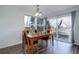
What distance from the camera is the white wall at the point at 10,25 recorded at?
67.2 inches

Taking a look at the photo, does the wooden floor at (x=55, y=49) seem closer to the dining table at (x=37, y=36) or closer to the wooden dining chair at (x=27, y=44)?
the wooden dining chair at (x=27, y=44)

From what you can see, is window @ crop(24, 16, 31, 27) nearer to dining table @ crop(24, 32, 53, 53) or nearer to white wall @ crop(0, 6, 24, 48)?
white wall @ crop(0, 6, 24, 48)

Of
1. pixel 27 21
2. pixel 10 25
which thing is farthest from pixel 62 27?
pixel 10 25

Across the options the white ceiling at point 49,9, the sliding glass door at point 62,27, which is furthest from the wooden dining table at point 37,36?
the white ceiling at point 49,9

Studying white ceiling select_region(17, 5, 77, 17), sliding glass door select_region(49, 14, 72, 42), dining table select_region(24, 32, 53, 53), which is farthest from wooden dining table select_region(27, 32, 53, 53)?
white ceiling select_region(17, 5, 77, 17)

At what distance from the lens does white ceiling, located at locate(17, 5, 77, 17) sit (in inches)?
68.8

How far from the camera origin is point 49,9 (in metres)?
1.82

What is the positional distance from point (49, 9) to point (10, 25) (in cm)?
85

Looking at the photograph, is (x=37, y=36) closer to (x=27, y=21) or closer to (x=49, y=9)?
(x=27, y=21)

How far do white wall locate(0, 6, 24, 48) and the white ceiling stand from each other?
13 cm
